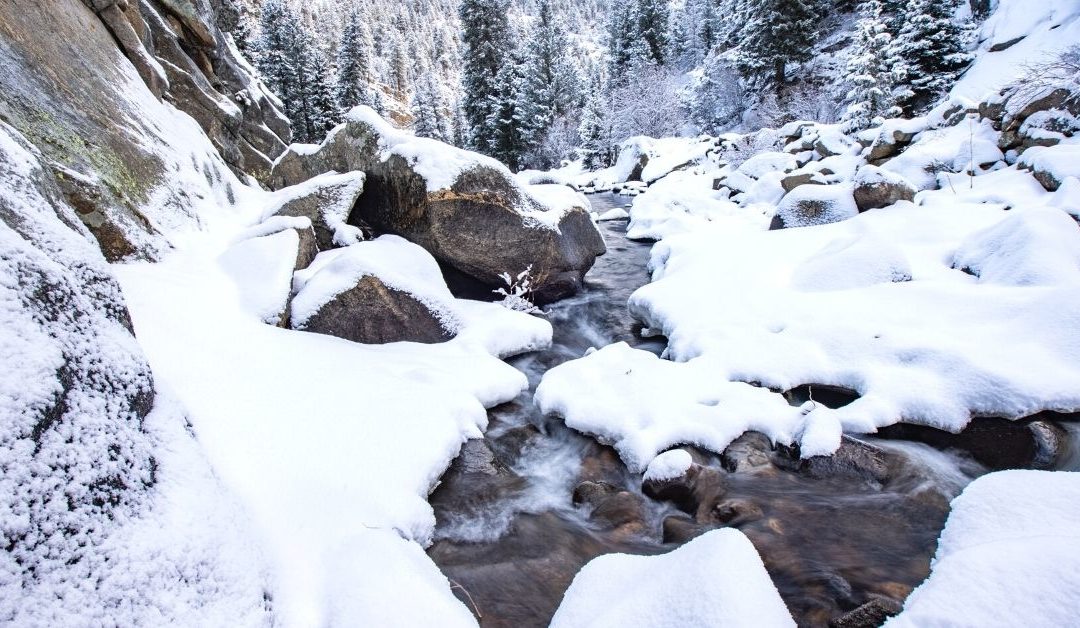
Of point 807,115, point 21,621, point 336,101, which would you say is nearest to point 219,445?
point 21,621

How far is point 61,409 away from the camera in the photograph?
1.84 metres

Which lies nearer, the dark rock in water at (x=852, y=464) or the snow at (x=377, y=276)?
the dark rock in water at (x=852, y=464)

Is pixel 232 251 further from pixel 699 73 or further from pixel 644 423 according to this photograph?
pixel 699 73

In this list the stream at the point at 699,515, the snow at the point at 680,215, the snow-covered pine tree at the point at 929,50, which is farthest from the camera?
the snow-covered pine tree at the point at 929,50

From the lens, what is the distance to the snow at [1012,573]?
167 centimetres

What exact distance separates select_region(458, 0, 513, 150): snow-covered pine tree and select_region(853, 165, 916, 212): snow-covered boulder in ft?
81.1

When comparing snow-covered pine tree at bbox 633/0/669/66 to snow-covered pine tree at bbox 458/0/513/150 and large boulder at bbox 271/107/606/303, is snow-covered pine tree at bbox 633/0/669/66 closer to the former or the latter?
snow-covered pine tree at bbox 458/0/513/150

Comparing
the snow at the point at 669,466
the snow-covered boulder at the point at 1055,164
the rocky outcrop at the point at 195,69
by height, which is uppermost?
the rocky outcrop at the point at 195,69

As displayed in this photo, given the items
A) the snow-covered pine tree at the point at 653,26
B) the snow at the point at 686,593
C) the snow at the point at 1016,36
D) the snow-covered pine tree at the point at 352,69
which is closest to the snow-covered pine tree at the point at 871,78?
the snow at the point at 1016,36

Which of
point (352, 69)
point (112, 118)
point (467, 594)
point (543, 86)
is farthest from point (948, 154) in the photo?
point (352, 69)

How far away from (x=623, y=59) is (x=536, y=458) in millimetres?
46924

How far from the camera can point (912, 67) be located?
1872 cm

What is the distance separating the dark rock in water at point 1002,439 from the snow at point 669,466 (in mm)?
1864

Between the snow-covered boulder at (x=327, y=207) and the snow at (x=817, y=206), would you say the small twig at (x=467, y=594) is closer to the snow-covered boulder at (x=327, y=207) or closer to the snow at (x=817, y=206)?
the snow-covered boulder at (x=327, y=207)
